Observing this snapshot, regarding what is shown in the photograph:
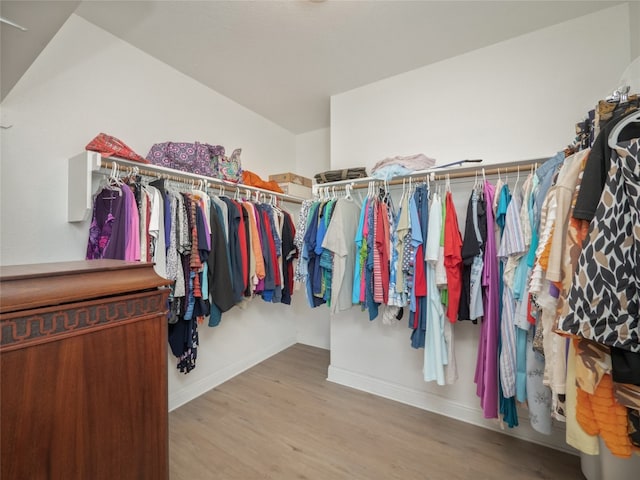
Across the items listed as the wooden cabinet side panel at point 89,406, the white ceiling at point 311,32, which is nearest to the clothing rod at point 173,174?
the white ceiling at point 311,32

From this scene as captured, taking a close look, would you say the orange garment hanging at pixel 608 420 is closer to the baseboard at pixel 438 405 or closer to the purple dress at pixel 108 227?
the baseboard at pixel 438 405

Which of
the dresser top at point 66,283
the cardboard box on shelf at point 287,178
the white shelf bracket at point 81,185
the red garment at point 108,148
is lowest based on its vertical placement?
the dresser top at point 66,283

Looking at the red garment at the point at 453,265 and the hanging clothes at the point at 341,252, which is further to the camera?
the hanging clothes at the point at 341,252

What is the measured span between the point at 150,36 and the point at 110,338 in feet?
6.69

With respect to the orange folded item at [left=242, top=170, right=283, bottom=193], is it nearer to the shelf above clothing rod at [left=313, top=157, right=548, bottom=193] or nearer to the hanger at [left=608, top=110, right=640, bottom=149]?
the shelf above clothing rod at [left=313, top=157, right=548, bottom=193]

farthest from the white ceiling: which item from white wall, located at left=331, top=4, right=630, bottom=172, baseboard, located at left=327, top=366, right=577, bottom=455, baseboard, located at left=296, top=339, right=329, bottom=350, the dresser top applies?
baseboard, located at left=296, top=339, right=329, bottom=350

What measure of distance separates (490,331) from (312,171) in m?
2.55

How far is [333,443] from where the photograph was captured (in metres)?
1.73

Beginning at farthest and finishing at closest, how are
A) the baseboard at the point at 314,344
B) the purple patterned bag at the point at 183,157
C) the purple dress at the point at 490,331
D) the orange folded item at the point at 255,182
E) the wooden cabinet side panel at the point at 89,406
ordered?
A: the baseboard at the point at 314,344 < the orange folded item at the point at 255,182 < the purple patterned bag at the point at 183,157 < the purple dress at the point at 490,331 < the wooden cabinet side panel at the point at 89,406

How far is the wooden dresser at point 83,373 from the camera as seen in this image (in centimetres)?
63

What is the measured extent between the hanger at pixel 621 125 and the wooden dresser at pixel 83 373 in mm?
1475

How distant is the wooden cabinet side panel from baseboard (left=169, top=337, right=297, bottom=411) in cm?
142

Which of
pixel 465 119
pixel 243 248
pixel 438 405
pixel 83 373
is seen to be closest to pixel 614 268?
pixel 83 373

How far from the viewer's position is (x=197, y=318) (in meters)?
1.95
